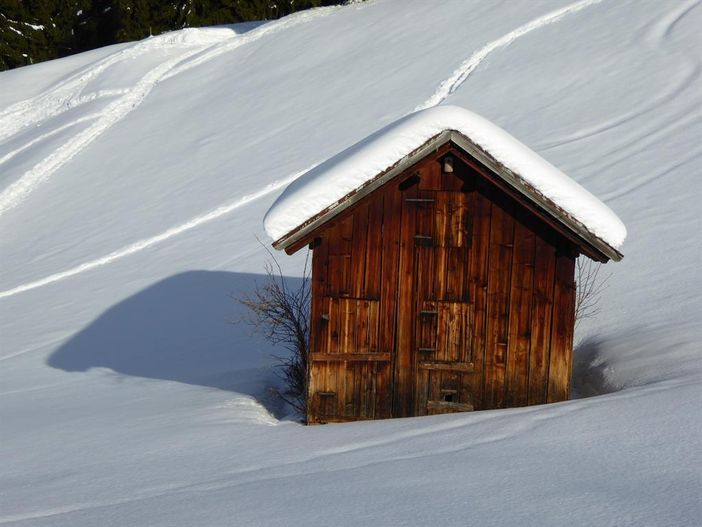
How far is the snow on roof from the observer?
970 cm

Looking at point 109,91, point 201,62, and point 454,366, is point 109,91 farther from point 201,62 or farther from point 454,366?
point 454,366

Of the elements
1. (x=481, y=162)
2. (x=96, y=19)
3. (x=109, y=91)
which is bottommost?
(x=481, y=162)

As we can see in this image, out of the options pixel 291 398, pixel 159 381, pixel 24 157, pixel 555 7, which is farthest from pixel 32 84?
pixel 291 398

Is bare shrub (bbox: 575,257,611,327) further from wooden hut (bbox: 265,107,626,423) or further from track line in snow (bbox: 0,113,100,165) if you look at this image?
track line in snow (bbox: 0,113,100,165)

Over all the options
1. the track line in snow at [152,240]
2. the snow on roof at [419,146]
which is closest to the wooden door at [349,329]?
the snow on roof at [419,146]

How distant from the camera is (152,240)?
19703mm

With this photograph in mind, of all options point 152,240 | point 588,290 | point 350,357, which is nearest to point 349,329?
point 350,357

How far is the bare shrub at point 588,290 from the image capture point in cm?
1290

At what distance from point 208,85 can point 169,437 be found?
61.3ft

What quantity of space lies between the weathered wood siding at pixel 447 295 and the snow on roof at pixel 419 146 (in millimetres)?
438

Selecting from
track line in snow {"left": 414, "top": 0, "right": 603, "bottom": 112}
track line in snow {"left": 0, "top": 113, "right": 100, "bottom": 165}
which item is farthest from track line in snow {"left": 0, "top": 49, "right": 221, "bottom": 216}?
track line in snow {"left": 414, "top": 0, "right": 603, "bottom": 112}

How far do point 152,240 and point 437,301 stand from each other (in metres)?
10.5

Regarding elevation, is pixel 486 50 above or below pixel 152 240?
above

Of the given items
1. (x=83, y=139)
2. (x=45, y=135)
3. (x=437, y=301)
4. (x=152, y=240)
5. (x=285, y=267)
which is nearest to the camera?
(x=437, y=301)
